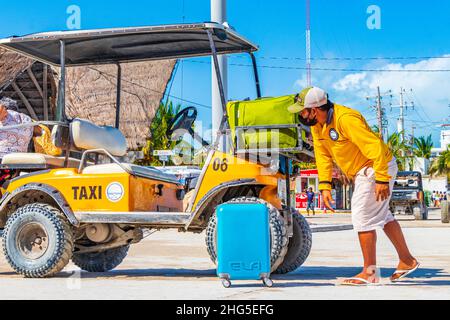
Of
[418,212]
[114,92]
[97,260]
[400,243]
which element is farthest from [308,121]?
[418,212]

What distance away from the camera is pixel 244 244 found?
23.2ft

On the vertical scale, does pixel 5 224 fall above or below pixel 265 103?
below

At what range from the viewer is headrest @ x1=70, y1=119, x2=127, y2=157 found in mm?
8547

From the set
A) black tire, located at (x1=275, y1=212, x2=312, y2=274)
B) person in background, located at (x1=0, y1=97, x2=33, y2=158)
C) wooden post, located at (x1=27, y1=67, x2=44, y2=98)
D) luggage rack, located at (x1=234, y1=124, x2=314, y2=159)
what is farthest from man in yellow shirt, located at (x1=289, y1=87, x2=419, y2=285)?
wooden post, located at (x1=27, y1=67, x2=44, y2=98)

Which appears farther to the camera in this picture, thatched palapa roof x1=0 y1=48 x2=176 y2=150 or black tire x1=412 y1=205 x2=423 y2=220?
black tire x1=412 y1=205 x2=423 y2=220

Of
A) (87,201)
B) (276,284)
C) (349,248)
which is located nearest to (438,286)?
(276,284)

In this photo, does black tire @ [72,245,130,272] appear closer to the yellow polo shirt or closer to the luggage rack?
the luggage rack

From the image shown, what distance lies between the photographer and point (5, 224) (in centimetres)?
886

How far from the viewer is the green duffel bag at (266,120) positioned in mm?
7780

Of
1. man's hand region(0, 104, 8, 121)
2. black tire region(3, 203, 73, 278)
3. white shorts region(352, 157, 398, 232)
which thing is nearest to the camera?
white shorts region(352, 157, 398, 232)

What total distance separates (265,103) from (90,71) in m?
17.5

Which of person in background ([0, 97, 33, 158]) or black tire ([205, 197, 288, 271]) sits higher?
person in background ([0, 97, 33, 158])

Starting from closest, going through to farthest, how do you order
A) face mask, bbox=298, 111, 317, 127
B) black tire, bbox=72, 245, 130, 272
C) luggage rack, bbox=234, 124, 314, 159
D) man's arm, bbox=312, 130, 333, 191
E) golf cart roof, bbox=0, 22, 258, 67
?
face mask, bbox=298, 111, 317, 127 → man's arm, bbox=312, 130, 333, 191 → luggage rack, bbox=234, 124, 314, 159 → golf cart roof, bbox=0, 22, 258, 67 → black tire, bbox=72, 245, 130, 272

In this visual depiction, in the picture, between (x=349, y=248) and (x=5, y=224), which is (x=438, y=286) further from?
(x=349, y=248)
